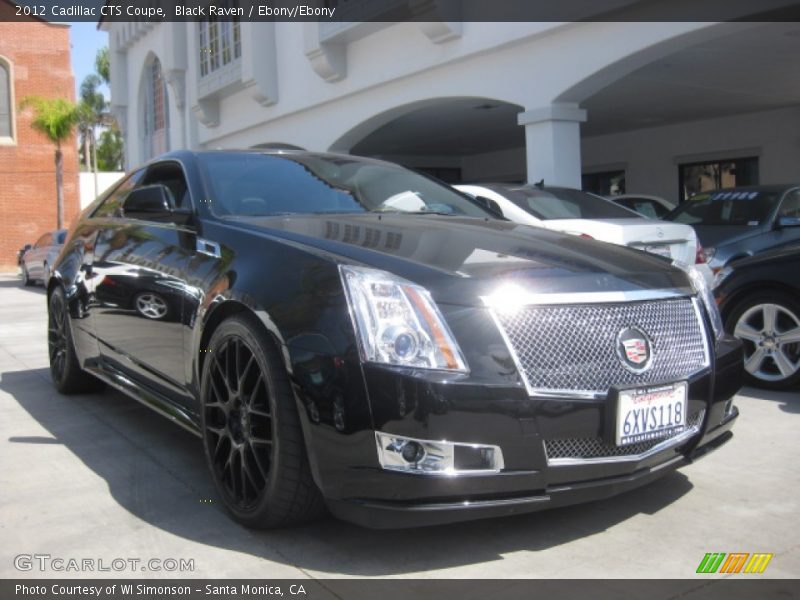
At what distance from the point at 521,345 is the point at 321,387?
691mm

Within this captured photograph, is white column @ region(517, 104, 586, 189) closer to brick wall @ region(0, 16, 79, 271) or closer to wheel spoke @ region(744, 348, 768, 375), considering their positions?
wheel spoke @ region(744, 348, 768, 375)

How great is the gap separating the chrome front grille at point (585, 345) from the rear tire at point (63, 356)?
12.1ft

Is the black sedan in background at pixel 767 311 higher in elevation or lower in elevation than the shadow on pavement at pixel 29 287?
higher

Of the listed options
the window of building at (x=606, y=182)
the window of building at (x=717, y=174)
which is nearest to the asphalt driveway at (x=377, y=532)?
the window of building at (x=717, y=174)

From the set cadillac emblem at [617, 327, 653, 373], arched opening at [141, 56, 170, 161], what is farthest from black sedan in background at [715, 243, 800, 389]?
arched opening at [141, 56, 170, 161]

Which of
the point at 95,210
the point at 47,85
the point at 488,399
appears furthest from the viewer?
the point at 47,85

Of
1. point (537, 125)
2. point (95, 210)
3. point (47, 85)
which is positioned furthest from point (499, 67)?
point (47, 85)

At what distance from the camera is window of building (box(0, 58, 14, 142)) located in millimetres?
33000

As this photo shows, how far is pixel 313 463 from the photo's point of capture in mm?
2848

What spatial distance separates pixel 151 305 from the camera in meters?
4.08

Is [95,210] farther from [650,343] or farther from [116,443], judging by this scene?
[650,343]

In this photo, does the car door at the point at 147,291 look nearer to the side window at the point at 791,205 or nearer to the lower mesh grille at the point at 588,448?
the lower mesh grille at the point at 588,448

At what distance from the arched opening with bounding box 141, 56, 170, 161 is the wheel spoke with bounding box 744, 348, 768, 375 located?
21.7m

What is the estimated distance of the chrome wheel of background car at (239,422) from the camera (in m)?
3.12
